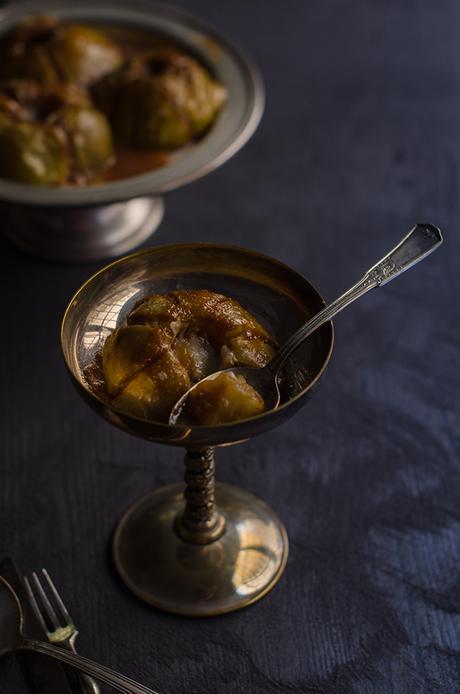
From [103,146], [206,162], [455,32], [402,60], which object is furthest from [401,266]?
[455,32]

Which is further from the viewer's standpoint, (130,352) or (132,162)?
(132,162)

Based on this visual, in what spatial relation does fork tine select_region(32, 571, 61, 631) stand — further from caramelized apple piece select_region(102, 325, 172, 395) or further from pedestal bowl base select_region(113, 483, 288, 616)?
caramelized apple piece select_region(102, 325, 172, 395)

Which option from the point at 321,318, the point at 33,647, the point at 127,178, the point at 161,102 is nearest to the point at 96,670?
the point at 33,647

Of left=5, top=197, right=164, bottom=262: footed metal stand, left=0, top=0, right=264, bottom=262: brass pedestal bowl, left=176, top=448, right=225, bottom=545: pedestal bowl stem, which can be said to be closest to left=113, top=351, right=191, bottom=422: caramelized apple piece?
left=176, top=448, right=225, bottom=545: pedestal bowl stem

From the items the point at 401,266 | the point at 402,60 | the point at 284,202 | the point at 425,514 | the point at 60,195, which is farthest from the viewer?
the point at 402,60

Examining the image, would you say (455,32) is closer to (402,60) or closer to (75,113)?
(402,60)

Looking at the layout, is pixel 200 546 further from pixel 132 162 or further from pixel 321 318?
pixel 132 162
